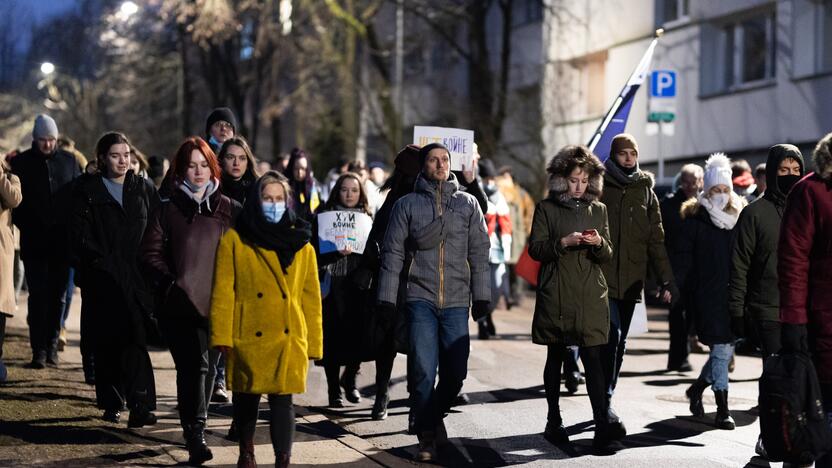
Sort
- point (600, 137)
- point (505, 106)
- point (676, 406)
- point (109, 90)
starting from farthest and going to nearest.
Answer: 1. point (109, 90)
2. point (505, 106)
3. point (600, 137)
4. point (676, 406)

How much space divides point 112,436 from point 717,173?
16.0ft

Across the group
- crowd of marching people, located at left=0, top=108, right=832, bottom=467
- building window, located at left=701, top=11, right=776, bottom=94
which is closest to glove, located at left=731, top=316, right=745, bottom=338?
crowd of marching people, located at left=0, top=108, right=832, bottom=467

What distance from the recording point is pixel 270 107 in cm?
4162

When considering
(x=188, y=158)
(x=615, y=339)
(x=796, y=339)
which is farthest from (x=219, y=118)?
(x=796, y=339)

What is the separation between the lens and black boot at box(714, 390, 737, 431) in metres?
10.2

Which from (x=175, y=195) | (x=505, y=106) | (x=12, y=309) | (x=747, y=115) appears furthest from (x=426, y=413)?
(x=505, y=106)

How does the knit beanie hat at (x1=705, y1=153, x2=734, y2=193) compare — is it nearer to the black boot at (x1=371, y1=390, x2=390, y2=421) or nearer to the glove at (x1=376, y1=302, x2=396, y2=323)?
the black boot at (x1=371, y1=390, x2=390, y2=421)

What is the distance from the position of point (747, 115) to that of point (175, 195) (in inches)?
786

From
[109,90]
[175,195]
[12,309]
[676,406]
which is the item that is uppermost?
[109,90]

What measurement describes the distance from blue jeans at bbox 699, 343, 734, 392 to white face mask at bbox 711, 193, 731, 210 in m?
1.13

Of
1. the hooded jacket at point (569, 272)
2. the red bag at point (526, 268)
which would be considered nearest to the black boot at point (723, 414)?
the hooded jacket at point (569, 272)

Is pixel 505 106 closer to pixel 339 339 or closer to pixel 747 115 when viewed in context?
pixel 747 115

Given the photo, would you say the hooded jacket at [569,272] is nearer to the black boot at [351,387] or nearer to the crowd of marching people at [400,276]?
the crowd of marching people at [400,276]

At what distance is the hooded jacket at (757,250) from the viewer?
28.3ft
